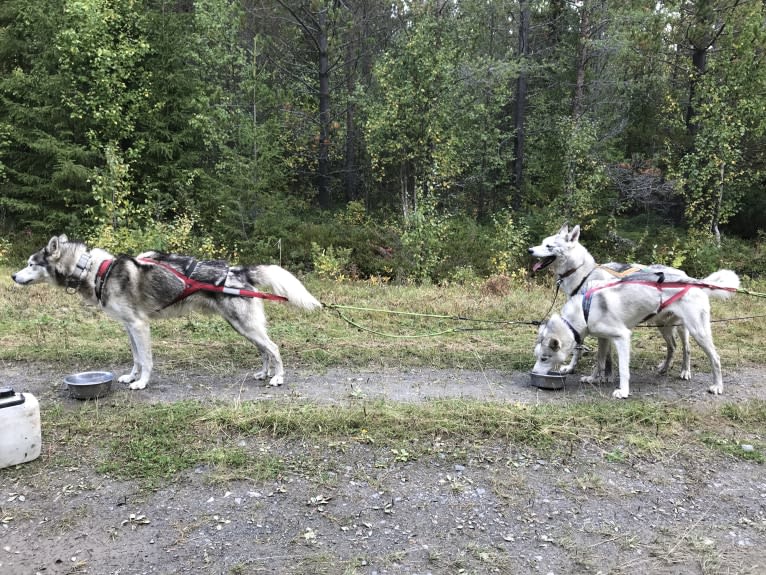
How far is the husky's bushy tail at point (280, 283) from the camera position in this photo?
20.4 feet

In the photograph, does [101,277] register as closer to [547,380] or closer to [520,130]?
[547,380]

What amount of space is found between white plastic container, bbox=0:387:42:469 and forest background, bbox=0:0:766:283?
29.2ft

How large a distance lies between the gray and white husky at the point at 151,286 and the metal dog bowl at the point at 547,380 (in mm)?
2721

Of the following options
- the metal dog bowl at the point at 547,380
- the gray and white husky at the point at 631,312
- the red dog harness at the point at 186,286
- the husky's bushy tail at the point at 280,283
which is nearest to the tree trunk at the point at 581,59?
the gray and white husky at the point at 631,312

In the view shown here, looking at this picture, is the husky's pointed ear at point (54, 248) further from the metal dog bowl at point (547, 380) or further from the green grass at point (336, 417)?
the metal dog bowl at point (547, 380)

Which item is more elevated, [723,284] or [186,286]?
[186,286]

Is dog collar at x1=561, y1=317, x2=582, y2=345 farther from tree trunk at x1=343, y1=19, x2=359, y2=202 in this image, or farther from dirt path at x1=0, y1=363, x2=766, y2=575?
tree trunk at x1=343, y1=19, x2=359, y2=202

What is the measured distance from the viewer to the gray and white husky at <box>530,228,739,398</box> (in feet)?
19.6

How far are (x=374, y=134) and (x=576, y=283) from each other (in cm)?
1113

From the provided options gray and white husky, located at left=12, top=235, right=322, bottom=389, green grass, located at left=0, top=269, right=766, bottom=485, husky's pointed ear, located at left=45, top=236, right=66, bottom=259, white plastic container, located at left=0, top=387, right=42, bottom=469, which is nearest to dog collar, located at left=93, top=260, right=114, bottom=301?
gray and white husky, located at left=12, top=235, right=322, bottom=389

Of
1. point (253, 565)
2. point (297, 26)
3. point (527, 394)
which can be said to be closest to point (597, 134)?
point (297, 26)

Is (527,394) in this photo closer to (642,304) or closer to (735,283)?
(642,304)

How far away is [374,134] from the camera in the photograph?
54.5ft

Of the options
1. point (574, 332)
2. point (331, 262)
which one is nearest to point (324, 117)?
point (331, 262)
